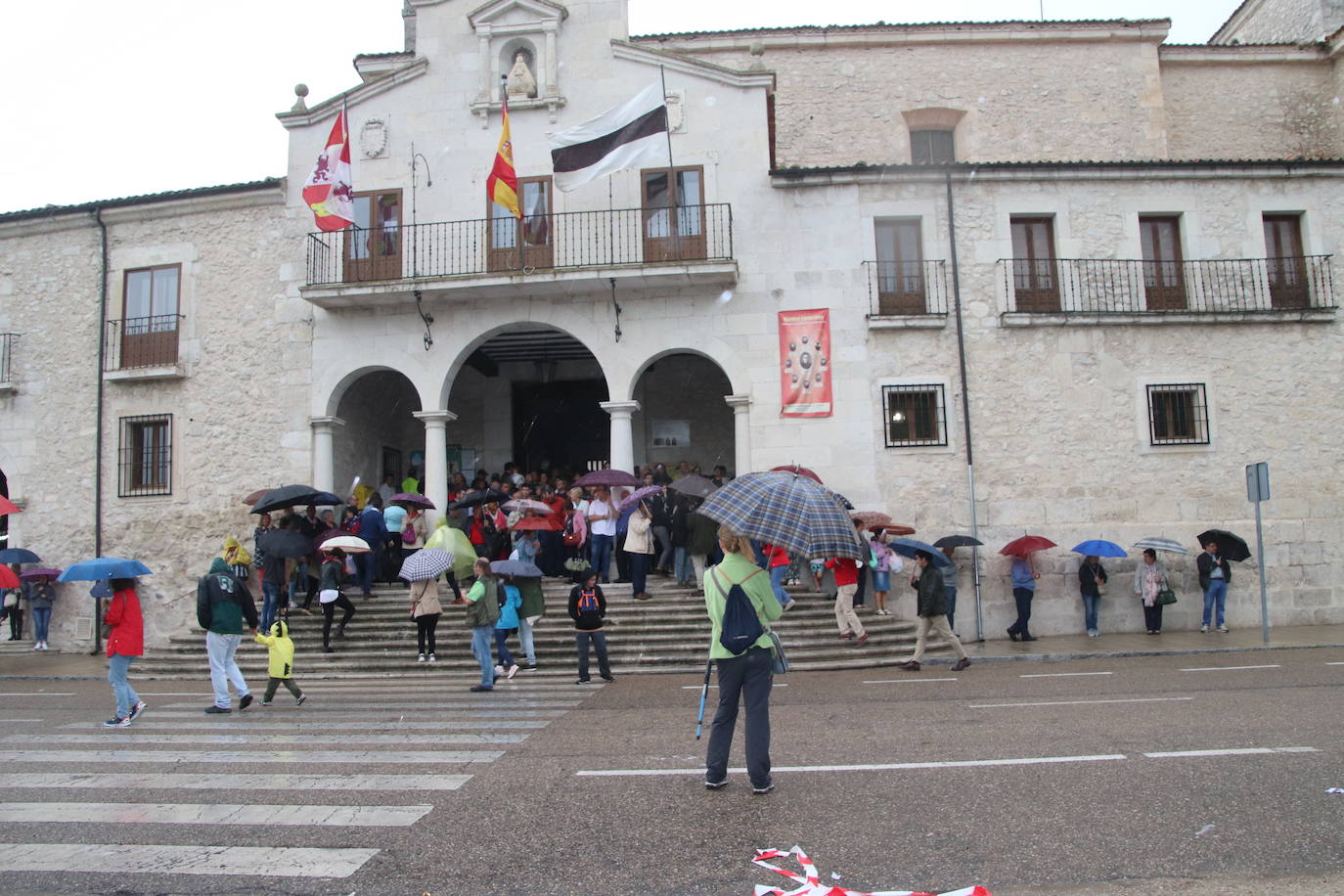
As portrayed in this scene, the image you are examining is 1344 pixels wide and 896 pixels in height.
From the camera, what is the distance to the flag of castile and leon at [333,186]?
18.3 metres

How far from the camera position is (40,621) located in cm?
1977

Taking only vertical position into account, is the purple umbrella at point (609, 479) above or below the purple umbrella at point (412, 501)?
above

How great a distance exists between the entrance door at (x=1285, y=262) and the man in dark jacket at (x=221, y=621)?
18547 mm

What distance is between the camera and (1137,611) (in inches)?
714

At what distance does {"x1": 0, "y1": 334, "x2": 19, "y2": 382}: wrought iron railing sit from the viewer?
69.3ft

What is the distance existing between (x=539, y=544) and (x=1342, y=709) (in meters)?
11.6

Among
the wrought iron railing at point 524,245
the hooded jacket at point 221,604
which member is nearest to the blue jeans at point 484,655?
the hooded jacket at point 221,604

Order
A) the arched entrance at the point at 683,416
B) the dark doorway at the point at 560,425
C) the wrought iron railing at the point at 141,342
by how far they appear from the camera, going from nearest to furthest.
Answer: the wrought iron railing at the point at 141,342 → the arched entrance at the point at 683,416 → the dark doorway at the point at 560,425

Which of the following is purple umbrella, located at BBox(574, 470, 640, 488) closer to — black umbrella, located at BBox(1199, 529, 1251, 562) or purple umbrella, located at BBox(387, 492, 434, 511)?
purple umbrella, located at BBox(387, 492, 434, 511)

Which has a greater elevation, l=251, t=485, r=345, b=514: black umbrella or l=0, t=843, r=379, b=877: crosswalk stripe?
l=251, t=485, r=345, b=514: black umbrella

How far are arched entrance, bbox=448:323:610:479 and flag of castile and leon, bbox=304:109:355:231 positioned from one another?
5.41m

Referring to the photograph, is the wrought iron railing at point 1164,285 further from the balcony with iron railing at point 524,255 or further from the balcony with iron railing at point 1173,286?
the balcony with iron railing at point 524,255

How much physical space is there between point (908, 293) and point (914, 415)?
7.68 ft

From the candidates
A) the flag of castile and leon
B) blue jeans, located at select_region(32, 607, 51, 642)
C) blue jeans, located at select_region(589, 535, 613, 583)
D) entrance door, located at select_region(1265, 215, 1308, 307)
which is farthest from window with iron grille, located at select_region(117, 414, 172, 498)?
entrance door, located at select_region(1265, 215, 1308, 307)
